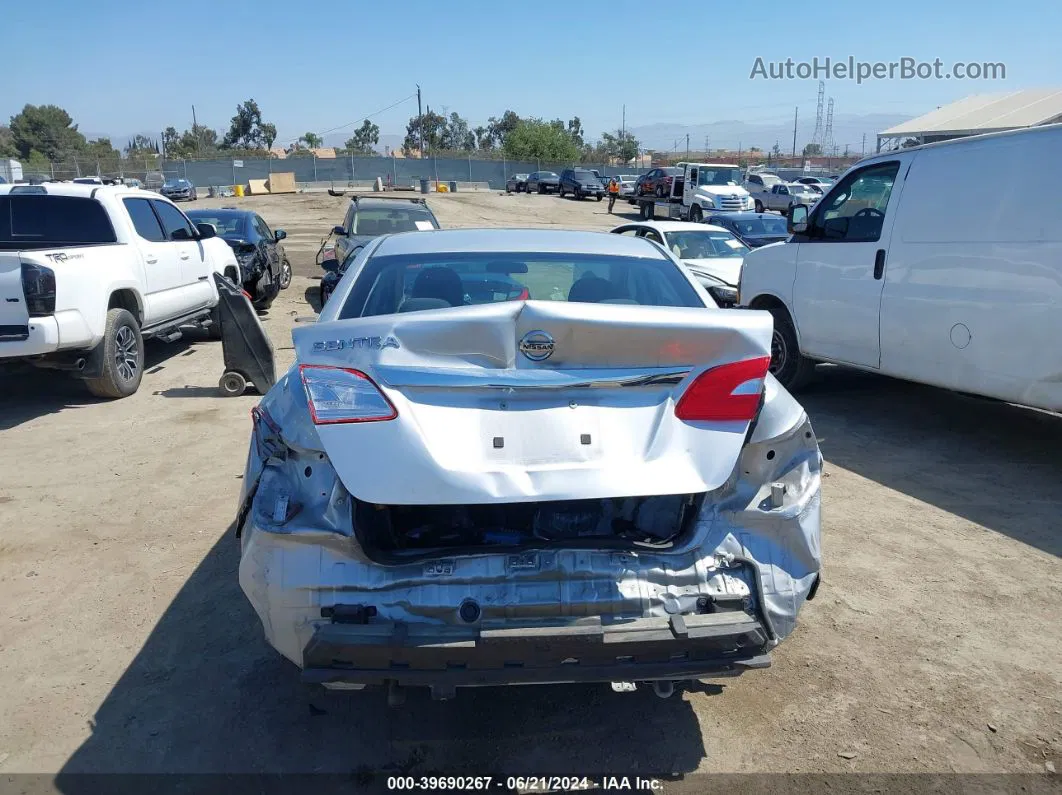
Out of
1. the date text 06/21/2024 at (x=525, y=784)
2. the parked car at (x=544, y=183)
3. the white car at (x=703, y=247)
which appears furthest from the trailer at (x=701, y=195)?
the date text 06/21/2024 at (x=525, y=784)

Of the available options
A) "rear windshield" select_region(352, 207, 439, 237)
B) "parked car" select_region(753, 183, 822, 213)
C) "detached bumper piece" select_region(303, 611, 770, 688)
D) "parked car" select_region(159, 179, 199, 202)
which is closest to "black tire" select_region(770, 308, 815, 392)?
"detached bumper piece" select_region(303, 611, 770, 688)

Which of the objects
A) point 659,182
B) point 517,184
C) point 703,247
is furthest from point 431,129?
point 703,247

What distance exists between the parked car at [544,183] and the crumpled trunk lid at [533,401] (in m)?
49.7

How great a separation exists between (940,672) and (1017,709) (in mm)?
315

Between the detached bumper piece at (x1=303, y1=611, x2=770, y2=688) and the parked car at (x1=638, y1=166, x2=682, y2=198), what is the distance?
3256 centimetres

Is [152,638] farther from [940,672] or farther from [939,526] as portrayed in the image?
[939,526]

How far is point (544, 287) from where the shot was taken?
3.89m

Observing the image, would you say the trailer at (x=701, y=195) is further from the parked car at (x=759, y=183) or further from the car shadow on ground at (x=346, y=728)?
the car shadow on ground at (x=346, y=728)

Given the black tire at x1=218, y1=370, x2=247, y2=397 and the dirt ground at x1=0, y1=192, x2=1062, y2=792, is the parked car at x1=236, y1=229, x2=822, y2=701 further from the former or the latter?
the black tire at x1=218, y1=370, x2=247, y2=397

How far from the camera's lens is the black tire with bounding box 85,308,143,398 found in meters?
7.62

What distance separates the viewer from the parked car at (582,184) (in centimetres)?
4709

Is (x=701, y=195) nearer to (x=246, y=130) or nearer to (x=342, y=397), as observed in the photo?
(x=342, y=397)

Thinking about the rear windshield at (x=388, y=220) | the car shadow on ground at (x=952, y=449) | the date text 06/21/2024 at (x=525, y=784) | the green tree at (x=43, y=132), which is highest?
the green tree at (x=43, y=132)

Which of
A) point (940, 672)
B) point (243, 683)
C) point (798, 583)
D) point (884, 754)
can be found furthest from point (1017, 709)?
point (243, 683)
